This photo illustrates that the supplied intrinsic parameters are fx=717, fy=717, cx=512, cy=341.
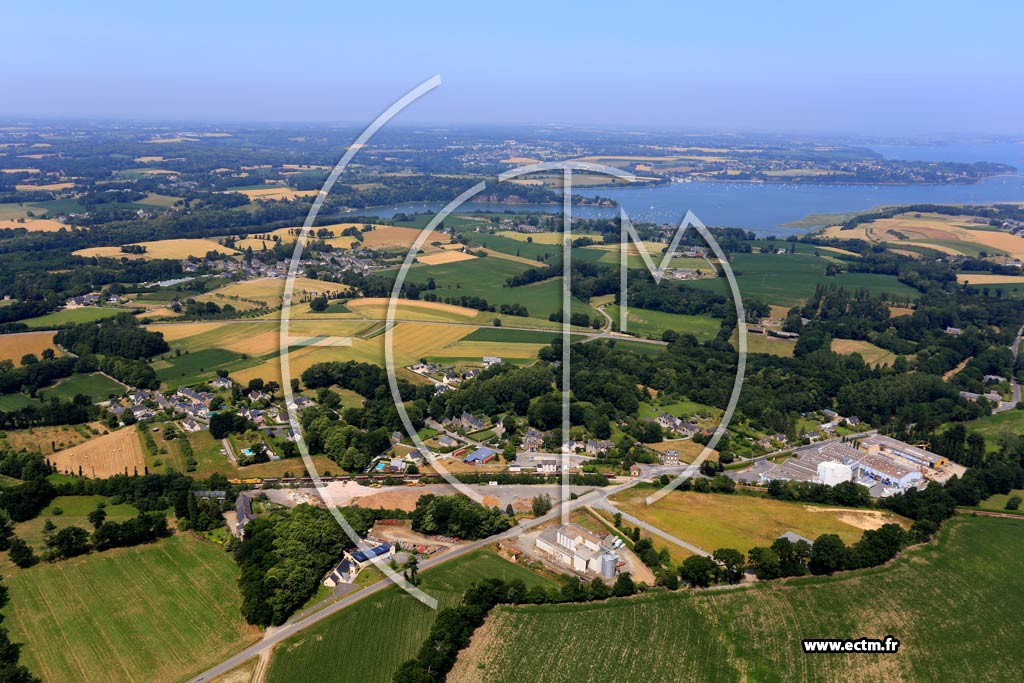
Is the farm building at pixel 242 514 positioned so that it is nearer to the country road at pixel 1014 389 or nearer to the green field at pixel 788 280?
the country road at pixel 1014 389

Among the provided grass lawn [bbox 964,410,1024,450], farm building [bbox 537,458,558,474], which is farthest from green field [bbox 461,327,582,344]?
grass lawn [bbox 964,410,1024,450]

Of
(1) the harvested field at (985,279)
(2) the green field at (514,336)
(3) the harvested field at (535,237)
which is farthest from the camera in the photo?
(3) the harvested field at (535,237)

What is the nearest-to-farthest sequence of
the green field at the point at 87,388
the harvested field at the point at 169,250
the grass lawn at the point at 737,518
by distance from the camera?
the grass lawn at the point at 737,518
the green field at the point at 87,388
the harvested field at the point at 169,250

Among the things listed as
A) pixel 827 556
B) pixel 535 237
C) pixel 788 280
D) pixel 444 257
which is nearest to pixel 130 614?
pixel 827 556

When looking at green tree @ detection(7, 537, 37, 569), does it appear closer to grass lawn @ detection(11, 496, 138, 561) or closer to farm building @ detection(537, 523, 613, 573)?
grass lawn @ detection(11, 496, 138, 561)

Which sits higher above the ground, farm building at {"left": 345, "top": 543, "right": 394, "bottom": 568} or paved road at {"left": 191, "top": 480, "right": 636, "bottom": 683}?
farm building at {"left": 345, "top": 543, "right": 394, "bottom": 568}

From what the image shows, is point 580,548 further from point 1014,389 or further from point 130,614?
point 1014,389

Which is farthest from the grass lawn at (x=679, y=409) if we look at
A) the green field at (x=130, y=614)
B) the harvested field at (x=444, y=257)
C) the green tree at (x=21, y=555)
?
A: the harvested field at (x=444, y=257)
